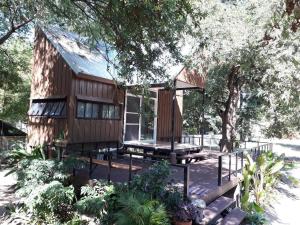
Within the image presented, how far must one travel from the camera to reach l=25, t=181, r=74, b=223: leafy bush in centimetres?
655

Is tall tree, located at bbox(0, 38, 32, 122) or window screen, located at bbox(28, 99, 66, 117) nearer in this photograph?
window screen, located at bbox(28, 99, 66, 117)

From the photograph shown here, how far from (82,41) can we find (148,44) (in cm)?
619

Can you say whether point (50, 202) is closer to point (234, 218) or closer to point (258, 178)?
point (234, 218)

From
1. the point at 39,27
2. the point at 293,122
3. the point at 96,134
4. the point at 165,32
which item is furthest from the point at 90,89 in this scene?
the point at 293,122

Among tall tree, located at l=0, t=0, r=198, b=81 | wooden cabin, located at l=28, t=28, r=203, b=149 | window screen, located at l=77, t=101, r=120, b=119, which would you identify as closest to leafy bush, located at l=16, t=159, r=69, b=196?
tall tree, located at l=0, t=0, r=198, b=81

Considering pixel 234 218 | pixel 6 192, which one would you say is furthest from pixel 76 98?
pixel 234 218

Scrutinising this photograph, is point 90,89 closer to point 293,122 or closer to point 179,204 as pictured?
point 179,204

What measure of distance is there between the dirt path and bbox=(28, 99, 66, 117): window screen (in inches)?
104

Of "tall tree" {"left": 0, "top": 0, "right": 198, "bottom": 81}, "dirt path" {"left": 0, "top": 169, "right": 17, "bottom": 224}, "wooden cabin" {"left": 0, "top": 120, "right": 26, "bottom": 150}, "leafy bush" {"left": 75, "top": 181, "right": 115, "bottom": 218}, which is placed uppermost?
"tall tree" {"left": 0, "top": 0, "right": 198, "bottom": 81}

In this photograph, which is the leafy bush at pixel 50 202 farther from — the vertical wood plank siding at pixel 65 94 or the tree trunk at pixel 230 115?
the tree trunk at pixel 230 115

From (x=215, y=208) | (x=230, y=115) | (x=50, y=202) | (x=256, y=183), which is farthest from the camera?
(x=230, y=115)

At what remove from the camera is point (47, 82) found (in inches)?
498

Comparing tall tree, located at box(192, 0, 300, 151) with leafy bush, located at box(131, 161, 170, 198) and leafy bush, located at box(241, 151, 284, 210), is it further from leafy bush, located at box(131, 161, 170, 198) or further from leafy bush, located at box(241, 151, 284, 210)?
leafy bush, located at box(131, 161, 170, 198)

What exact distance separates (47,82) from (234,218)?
9.05m
